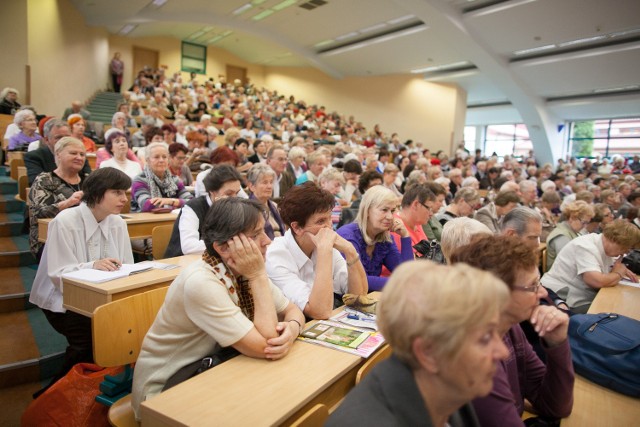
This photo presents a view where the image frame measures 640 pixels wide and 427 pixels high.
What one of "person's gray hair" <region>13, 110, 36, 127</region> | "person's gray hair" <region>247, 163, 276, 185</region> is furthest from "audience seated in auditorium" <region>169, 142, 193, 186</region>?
"person's gray hair" <region>13, 110, 36, 127</region>

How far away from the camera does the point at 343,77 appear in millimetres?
19109

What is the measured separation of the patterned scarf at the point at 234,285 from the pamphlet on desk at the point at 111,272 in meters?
0.89

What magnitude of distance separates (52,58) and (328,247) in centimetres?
1136

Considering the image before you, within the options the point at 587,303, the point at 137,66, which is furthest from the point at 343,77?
the point at 587,303

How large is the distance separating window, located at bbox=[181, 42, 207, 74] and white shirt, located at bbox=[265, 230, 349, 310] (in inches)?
775

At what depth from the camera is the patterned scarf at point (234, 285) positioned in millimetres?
1644

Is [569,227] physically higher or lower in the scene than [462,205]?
lower

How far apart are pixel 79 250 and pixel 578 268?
3331 mm

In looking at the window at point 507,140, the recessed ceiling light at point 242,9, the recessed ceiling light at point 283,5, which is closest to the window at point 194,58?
the recessed ceiling light at point 242,9

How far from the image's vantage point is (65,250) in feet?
7.80

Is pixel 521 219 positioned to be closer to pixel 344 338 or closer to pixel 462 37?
pixel 344 338

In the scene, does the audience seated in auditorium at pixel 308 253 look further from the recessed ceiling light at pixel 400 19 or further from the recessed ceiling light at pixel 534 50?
the recessed ceiling light at pixel 534 50

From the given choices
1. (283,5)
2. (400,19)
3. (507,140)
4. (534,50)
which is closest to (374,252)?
(400,19)

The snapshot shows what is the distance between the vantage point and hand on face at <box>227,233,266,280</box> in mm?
1616
